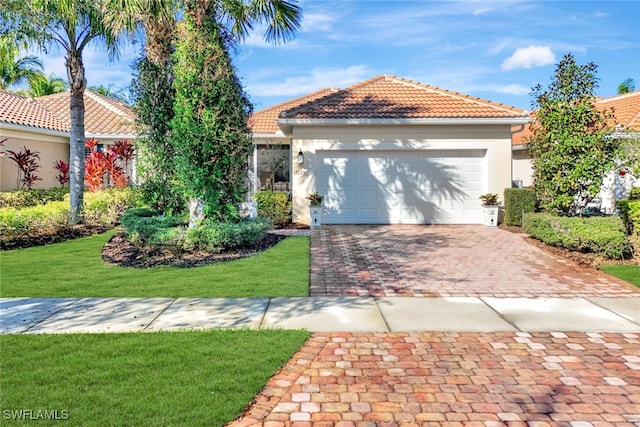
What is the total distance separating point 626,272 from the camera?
26.7ft

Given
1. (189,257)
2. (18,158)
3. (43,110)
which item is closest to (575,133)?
(189,257)

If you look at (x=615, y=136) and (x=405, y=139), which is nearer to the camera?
(x=615, y=136)

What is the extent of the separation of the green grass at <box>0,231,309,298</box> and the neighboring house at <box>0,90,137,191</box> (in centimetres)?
731

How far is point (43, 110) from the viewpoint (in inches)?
822

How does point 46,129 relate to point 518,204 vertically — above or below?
above

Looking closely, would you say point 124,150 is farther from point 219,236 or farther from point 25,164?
point 219,236

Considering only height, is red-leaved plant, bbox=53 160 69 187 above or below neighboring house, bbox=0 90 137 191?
below

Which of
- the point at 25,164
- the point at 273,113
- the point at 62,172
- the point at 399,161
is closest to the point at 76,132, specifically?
the point at 25,164

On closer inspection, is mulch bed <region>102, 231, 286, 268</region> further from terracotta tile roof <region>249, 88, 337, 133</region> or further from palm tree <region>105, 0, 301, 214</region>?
terracotta tile roof <region>249, 88, 337, 133</region>

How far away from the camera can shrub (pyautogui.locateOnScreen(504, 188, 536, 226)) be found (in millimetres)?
13368

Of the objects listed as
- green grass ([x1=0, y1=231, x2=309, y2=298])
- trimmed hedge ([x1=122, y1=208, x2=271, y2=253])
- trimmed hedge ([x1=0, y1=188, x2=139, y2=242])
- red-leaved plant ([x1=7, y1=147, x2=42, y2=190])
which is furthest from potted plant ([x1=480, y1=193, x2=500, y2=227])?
red-leaved plant ([x1=7, y1=147, x2=42, y2=190])

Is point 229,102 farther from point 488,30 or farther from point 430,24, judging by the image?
point 488,30

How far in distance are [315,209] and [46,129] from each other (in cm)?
1205

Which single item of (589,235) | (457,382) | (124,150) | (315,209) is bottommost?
(457,382)
